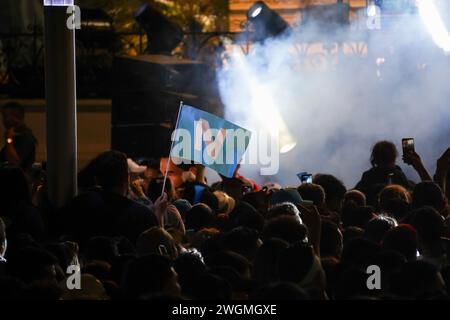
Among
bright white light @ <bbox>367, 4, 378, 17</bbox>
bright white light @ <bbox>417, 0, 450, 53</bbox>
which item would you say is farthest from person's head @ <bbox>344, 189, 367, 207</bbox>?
bright white light @ <bbox>367, 4, 378, 17</bbox>

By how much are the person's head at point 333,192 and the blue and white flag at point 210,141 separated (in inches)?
26.9

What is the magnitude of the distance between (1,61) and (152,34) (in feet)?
6.26

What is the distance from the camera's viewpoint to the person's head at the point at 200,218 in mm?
7387

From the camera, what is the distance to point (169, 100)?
12859 mm

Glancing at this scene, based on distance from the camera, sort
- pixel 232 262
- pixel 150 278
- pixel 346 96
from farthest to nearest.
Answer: pixel 346 96 → pixel 232 262 → pixel 150 278

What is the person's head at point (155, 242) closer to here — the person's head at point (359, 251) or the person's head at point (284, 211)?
the person's head at point (284, 211)

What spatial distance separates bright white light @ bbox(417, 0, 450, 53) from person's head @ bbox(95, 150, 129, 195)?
24.3 feet

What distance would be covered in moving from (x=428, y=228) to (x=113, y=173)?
1.81m

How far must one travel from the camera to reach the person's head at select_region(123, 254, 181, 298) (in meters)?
4.69

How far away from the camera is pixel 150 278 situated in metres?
4.73

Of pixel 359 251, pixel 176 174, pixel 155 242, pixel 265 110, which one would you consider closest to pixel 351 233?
pixel 359 251

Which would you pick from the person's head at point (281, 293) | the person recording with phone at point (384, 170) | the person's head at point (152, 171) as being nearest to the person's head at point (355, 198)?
the person recording with phone at point (384, 170)

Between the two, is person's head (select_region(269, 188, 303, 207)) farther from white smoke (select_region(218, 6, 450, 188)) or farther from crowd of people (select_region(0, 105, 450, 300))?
white smoke (select_region(218, 6, 450, 188))

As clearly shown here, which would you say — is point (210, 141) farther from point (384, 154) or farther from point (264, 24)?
point (264, 24)
